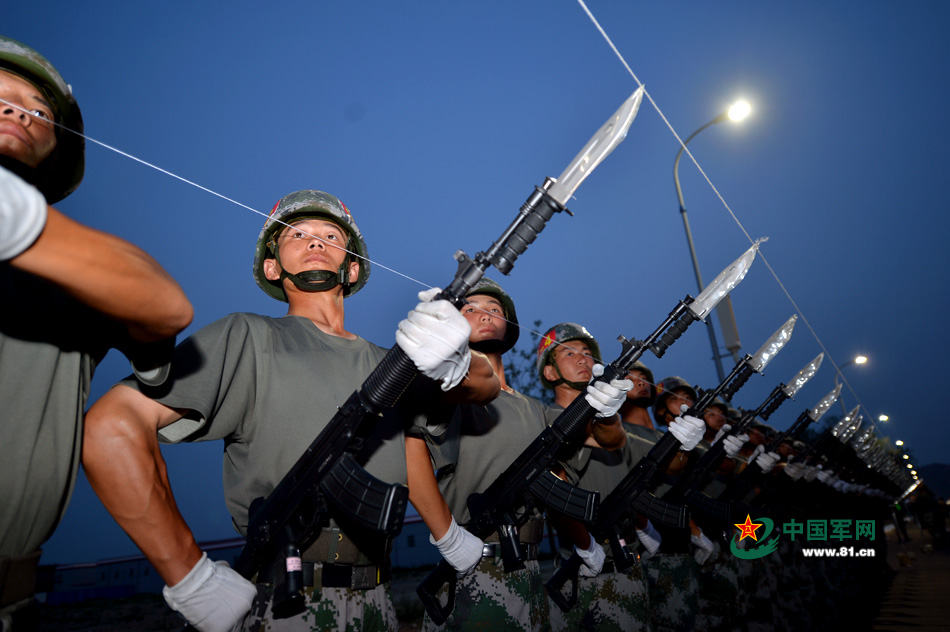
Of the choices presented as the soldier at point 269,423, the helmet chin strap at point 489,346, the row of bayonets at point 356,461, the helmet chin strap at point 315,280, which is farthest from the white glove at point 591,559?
the helmet chin strap at point 315,280

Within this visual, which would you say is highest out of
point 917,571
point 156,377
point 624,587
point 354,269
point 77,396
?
point 917,571

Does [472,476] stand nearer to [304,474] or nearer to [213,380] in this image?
[304,474]

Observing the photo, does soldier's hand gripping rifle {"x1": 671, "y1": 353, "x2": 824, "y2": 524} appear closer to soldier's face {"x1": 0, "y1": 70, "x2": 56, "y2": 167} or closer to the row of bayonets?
the row of bayonets

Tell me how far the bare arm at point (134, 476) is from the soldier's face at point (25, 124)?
33.7 inches

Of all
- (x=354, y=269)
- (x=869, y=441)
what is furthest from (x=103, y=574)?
(x=869, y=441)

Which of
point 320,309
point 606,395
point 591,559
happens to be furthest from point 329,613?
point 591,559

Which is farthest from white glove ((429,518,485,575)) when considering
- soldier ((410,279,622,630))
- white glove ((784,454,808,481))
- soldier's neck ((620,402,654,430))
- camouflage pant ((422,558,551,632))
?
white glove ((784,454,808,481))

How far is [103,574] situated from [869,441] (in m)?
26.6

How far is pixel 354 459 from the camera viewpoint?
2539 millimetres

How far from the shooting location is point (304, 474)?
2.46 metres

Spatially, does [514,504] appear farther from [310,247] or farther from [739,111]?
[739,111]

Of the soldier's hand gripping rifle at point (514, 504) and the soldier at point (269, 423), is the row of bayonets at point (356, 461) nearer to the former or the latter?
the soldier at point (269, 423)

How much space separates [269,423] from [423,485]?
1106 mm

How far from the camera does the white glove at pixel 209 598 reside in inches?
82.5
